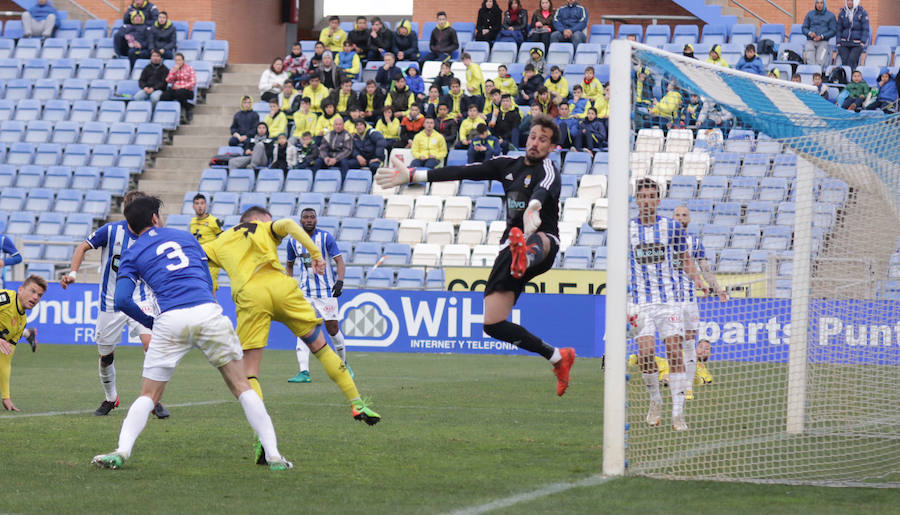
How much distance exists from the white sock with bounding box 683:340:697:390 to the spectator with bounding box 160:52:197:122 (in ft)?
A: 64.8

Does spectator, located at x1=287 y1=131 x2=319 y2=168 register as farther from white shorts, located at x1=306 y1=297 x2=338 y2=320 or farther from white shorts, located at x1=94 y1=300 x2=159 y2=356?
white shorts, located at x1=94 y1=300 x2=159 y2=356

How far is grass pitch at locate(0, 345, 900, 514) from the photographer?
6527 mm

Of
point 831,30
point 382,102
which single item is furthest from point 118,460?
point 831,30

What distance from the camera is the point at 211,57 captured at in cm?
3055

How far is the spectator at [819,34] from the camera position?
2530cm

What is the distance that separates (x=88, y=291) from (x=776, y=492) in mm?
17167

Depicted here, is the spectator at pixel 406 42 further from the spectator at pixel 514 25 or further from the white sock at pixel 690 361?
the white sock at pixel 690 361

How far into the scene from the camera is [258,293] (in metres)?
8.42

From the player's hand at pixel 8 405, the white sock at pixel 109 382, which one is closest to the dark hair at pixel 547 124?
the white sock at pixel 109 382

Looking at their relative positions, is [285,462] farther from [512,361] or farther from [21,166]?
[21,166]

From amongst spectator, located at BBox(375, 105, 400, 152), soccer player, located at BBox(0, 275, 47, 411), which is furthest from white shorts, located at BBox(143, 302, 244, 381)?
spectator, located at BBox(375, 105, 400, 152)

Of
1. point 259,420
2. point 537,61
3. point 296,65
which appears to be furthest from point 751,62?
point 259,420

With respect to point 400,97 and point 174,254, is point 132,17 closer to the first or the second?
point 400,97

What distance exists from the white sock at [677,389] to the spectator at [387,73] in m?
17.5
